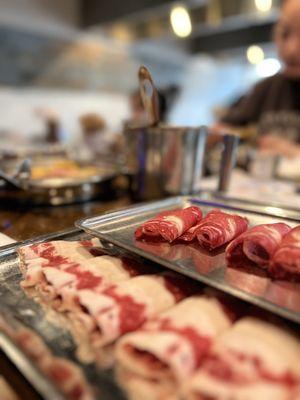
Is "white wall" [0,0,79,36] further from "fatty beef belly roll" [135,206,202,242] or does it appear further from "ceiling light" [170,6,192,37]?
"fatty beef belly roll" [135,206,202,242]

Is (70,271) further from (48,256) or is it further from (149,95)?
(149,95)

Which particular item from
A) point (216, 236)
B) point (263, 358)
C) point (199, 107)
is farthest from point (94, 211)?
point (199, 107)

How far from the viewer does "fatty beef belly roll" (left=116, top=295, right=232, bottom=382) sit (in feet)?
1.40

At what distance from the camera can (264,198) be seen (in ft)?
4.28

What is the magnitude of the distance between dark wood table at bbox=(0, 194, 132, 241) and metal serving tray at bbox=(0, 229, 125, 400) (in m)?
0.18

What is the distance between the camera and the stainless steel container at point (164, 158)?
114cm

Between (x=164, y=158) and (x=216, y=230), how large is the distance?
1.78 ft

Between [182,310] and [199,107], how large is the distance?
6014mm

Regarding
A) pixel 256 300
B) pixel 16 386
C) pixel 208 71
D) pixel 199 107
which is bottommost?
pixel 16 386

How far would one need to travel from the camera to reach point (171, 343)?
0.44 metres

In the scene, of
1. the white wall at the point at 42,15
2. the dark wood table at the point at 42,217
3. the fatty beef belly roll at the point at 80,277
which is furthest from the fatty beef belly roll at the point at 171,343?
the white wall at the point at 42,15

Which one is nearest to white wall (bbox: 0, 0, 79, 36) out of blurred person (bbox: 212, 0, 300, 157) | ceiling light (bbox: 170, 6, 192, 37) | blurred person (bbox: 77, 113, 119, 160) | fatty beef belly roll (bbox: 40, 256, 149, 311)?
blurred person (bbox: 77, 113, 119, 160)

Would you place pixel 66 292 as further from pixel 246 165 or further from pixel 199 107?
pixel 199 107

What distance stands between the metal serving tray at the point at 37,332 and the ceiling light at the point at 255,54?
479 cm
